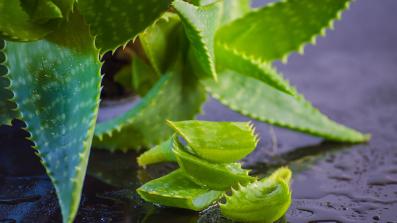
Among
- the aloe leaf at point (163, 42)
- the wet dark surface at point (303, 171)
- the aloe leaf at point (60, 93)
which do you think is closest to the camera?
the aloe leaf at point (60, 93)

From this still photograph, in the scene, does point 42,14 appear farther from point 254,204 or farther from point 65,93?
point 254,204

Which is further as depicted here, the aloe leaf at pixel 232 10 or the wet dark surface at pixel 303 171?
the aloe leaf at pixel 232 10

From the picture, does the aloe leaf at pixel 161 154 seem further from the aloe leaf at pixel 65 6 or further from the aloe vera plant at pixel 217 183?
the aloe leaf at pixel 65 6

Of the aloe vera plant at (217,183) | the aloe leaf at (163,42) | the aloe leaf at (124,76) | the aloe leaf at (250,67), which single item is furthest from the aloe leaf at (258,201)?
the aloe leaf at (124,76)

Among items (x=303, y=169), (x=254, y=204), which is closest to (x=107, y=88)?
(x=303, y=169)

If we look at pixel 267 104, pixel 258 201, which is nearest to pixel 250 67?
pixel 267 104

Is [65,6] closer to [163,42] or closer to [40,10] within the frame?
[40,10]
